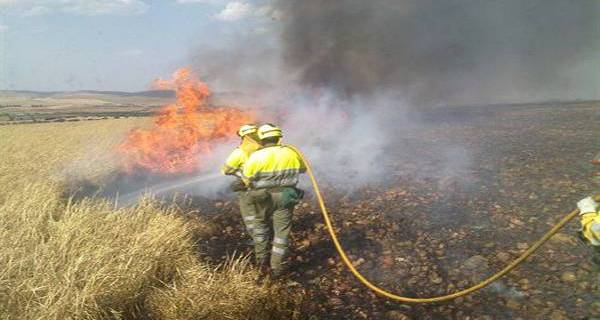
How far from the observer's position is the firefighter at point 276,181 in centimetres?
546

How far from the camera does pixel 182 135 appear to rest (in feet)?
38.7

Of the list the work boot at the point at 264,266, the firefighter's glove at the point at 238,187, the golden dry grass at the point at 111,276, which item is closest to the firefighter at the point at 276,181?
the work boot at the point at 264,266

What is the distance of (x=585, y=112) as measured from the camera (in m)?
21.2

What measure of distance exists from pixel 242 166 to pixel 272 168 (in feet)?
2.47

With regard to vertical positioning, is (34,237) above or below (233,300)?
above

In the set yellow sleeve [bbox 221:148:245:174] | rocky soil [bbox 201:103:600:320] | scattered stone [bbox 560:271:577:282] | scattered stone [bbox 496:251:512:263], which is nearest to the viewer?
rocky soil [bbox 201:103:600:320]

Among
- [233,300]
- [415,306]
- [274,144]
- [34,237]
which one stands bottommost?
[415,306]

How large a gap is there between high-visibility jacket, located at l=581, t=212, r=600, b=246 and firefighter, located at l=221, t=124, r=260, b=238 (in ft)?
12.5

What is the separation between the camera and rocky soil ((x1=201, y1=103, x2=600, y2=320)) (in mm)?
4727

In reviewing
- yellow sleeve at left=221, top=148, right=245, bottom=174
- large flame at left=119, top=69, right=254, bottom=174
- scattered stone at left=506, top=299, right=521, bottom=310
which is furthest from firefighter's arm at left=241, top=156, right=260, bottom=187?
large flame at left=119, top=69, right=254, bottom=174

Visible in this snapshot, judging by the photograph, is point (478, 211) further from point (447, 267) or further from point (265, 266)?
point (265, 266)

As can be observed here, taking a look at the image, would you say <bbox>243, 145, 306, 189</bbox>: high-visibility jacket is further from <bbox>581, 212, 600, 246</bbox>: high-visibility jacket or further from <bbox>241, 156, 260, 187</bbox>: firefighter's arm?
<bbox>581, 212, 600, 246</bbox>: high-visibility jacket

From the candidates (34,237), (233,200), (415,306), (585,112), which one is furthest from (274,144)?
(585,112)

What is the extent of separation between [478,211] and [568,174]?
10.9 ft
